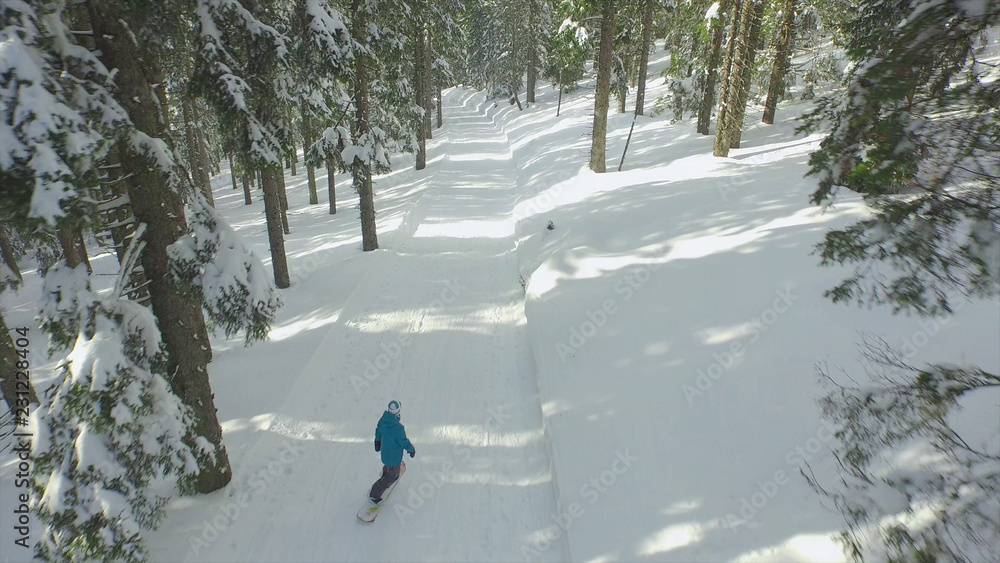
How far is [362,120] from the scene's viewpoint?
46.7ft

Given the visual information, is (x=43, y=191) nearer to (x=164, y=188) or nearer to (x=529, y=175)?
(x=164, y=188)

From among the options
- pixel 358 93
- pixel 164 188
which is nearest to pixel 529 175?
pixel 358 93

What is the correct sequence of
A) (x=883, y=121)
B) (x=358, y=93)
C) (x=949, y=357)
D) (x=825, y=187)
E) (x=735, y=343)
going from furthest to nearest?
(x=358, y=93) < (x=735, y=343) < (x=949, y=357) < (x=825, y=187) < (x=883, y=121)

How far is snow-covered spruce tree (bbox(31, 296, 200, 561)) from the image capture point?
422 cm

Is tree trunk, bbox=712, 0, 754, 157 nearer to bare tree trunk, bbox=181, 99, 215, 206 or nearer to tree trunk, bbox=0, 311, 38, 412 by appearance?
tree trunk, bbox=0, 311, 38, 412

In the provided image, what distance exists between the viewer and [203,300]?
5.41m

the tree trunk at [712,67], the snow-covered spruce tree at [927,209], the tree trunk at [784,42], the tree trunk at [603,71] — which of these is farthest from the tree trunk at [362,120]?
the tree trunk at [784,42]

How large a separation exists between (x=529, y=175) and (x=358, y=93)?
1032 centimetres

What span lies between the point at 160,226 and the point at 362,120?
391 inches

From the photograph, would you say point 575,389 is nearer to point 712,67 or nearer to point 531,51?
point 712,67

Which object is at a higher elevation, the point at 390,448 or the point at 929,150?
the point at 929,150

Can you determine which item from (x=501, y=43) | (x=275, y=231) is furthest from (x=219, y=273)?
(x=501, y=43)

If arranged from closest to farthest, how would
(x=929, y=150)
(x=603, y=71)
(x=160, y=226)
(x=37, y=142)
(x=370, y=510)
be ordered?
Answer: (x=929, y=150) < (x=37, y=142) < (x=160, y=226) < (x=370, y=510) < (x=603, y=71)

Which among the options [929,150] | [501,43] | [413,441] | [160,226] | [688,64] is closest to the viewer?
[929,150]
